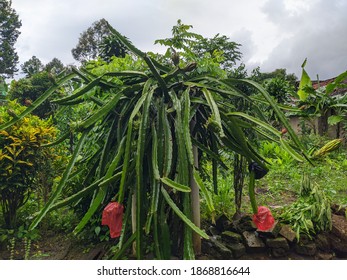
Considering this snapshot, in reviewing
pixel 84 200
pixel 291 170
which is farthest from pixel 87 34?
pixel 84 200

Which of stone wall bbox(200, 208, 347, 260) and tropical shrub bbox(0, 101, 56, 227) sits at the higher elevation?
tropical shrub bbox(0, 101, 56, 227)

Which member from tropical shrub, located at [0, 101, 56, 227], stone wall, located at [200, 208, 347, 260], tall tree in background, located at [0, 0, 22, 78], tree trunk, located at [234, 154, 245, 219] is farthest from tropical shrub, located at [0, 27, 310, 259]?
tall tree in background, located at [0, 0, 22, 78]

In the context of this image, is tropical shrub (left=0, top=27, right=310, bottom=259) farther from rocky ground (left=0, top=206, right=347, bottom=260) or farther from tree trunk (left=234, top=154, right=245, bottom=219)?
tree trunk (left=234, top=154, right=245, bottom=219)

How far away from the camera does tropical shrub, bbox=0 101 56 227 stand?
255cm

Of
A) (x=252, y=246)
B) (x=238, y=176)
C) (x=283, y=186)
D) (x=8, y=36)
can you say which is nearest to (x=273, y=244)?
(x=252, y=246)

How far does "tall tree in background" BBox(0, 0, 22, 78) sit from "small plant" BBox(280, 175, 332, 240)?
1606cm

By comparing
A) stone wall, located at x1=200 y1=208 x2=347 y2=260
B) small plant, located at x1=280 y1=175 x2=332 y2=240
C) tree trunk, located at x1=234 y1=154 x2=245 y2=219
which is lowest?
stone wall, located at x1=200 y1=208 x2=347 y2=260

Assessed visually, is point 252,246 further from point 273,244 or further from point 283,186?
point 283,186

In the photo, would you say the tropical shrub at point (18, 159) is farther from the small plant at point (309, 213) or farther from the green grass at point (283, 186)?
the small plant at point (309, 213)

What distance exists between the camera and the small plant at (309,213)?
2203 mm

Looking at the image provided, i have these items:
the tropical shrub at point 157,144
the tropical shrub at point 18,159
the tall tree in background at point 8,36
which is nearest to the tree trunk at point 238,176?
the tropical shrub at point 157,144

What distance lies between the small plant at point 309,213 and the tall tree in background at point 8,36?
16056 millimetres

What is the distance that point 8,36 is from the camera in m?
17.4

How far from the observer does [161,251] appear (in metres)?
1.48
